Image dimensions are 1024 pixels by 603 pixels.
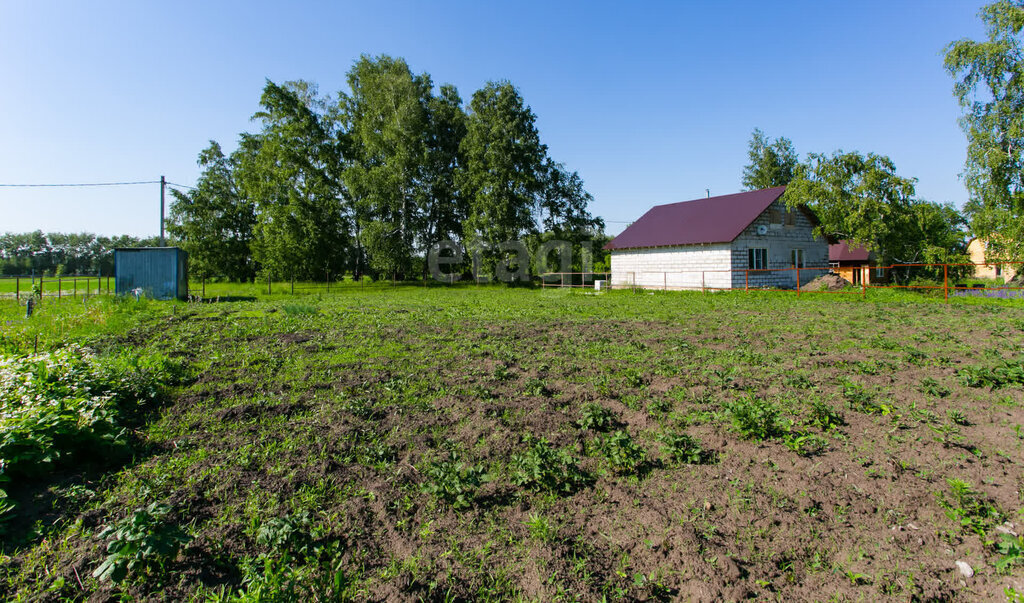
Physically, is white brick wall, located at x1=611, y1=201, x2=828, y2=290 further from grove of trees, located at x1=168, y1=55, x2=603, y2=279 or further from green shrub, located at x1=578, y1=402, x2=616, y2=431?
green shrub, located at x1=578, y1=402, x2=616, y2=431

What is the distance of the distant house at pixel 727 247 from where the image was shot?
2525 cm

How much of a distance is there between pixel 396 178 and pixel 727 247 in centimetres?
2296

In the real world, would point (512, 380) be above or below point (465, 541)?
above

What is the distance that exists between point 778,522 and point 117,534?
393 centimetres

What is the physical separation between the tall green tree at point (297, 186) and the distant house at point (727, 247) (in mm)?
21816

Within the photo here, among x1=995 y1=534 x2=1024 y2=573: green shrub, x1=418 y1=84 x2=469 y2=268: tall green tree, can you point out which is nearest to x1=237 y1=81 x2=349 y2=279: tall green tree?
x1=418 y1=84 x2=469 y2=268: tall green tree

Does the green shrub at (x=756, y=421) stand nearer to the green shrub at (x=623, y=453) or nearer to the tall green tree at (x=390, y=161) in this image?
the green shrub at (x=623, y=453)

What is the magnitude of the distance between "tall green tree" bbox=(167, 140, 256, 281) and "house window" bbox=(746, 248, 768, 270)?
1625 inches

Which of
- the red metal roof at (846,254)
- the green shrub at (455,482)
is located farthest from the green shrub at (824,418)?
the red metal roof at (846,254)

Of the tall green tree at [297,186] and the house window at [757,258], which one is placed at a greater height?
the tall green tree at [297,186]

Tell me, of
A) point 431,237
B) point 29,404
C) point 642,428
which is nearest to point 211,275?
point 431,237

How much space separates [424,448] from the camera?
13.7 feet

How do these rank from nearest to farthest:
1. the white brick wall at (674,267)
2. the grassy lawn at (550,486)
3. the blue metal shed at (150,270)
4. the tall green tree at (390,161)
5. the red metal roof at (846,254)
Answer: the grassy lawn at (550,486) → the blue metal shed at (150,270) → the white brick wall at (674,267) → the tall green tree at (390,161) → the red metal roof at (846,254)

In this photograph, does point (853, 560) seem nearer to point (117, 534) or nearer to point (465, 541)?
point (465, 541)
